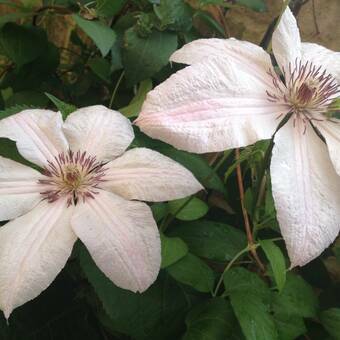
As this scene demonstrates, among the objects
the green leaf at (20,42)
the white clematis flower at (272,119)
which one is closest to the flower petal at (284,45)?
the white clematis flower at (272,119)

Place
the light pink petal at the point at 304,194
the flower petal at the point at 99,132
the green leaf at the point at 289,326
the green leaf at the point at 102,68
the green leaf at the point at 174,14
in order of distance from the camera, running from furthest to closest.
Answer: the green leaf at the point at 102,68, the green leaf at the point at 174,14, the green leaf at the point at 289,326, the flower petal at the point at 99,132, the light pink petal at the point at 304,194

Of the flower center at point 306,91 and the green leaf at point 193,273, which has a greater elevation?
the flower center at point 306,91

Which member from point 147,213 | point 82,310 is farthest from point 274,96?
point 82,310

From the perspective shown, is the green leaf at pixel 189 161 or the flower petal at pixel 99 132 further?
the green leaf at pixel 189 161

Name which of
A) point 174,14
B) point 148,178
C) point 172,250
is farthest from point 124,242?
point 174,14

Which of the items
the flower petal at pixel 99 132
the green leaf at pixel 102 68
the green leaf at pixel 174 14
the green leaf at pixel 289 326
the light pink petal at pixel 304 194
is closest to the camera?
the light pink petal at pixel 304 194

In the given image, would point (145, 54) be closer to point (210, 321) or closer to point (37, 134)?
point (37, 134)

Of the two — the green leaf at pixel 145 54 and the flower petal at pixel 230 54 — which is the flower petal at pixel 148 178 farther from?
the green leaf at pixel 145 54
